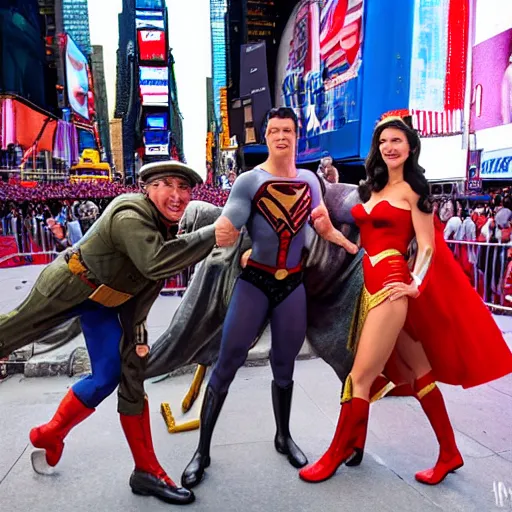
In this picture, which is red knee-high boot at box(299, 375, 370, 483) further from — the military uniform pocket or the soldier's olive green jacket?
the military uniform pocket

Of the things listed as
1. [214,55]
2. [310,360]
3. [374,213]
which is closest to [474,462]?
[374,213]

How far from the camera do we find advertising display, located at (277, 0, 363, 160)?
13.8 metres

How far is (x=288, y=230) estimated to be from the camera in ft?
8.39

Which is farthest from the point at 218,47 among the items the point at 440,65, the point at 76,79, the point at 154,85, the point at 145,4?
the point at 440,65

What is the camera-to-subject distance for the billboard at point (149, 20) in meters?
46.0

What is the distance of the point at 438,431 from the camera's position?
262cm

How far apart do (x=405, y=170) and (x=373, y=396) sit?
1.30 metres

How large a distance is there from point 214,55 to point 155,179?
73.3 m

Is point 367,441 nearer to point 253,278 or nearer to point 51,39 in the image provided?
point 253,278

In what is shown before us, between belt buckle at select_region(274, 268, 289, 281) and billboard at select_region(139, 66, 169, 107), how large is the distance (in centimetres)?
5134

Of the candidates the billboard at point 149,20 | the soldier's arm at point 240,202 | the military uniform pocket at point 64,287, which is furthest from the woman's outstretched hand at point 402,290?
the billboard at point 149,20

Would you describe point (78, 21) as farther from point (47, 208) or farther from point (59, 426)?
point (59, 426)

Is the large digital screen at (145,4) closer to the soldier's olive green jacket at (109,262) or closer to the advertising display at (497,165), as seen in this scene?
the advertising display at (497,165)

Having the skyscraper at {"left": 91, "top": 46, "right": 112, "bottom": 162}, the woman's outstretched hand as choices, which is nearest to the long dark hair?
the woman's outstretched hand
